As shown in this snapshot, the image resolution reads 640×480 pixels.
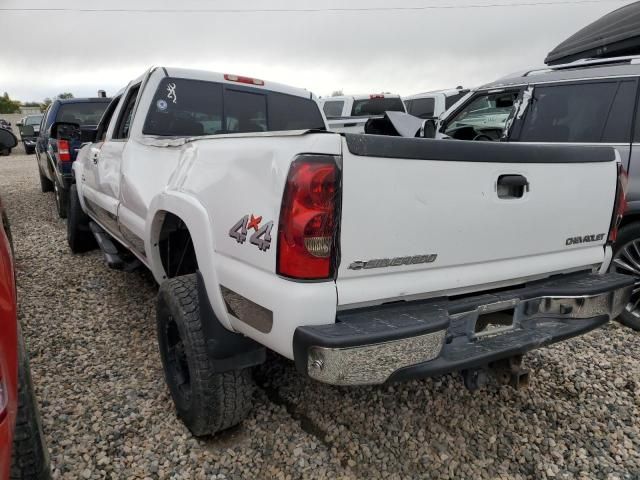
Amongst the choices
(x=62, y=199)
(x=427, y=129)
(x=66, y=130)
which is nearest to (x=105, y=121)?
(x=66, y=130)

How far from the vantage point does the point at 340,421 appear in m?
2.43

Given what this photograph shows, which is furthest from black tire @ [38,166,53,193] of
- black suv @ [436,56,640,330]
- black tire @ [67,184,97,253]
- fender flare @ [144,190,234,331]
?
fender flare @ [144,190,234,331]

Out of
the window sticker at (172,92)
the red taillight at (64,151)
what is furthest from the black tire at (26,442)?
the red taillight at (64,151)

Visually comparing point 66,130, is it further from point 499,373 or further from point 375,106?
point 375,106

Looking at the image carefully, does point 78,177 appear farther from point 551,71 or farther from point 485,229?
point 551,71

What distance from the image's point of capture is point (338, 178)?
1.57 m

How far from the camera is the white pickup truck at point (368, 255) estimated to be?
5.16 feet

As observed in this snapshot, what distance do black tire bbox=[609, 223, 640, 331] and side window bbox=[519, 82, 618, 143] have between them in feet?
2.62

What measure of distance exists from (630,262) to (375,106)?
8.08m

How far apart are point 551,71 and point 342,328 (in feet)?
12.6

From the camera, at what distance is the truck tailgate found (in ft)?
5.35

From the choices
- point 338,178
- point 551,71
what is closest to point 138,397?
point 338,178

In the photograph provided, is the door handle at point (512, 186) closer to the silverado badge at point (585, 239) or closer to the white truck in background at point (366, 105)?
the silverado badge at point (585, 239)

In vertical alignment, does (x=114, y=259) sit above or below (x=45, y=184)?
above
